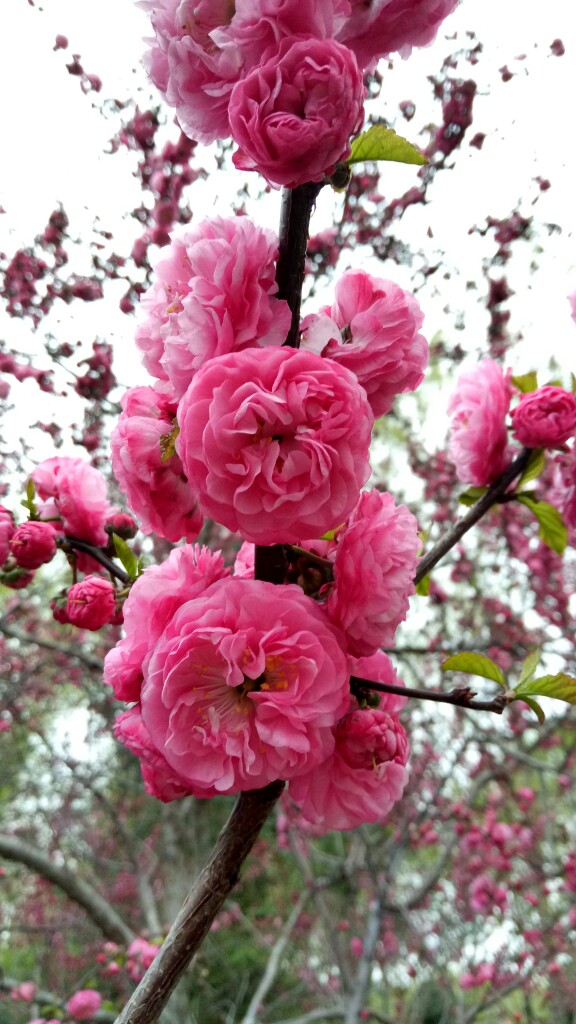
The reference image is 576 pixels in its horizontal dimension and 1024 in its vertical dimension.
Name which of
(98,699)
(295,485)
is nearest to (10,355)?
(295,485)

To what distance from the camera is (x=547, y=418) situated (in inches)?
48.9

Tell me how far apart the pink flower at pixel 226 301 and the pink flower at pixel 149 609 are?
0.22 m

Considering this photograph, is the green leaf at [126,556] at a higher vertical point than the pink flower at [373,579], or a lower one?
lower

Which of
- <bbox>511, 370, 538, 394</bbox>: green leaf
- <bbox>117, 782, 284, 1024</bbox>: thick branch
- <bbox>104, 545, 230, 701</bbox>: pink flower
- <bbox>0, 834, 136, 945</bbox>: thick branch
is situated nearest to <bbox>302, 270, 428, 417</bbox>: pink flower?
<bbox>104, 545, 230, 701</bbox>: pink flower

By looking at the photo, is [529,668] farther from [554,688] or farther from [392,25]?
[392,25]

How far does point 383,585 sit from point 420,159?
52cm

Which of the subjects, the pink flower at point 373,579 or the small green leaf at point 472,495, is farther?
the small green leaf at point 472,495

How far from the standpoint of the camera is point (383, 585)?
0.77 metres

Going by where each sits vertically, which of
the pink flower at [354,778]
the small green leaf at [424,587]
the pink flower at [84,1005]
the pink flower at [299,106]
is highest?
the pink flower at [299,106]

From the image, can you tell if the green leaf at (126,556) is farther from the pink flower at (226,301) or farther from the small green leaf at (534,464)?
the small green leaf at (534,464)

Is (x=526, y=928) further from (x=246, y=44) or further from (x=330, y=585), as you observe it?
(x=246, y=44)

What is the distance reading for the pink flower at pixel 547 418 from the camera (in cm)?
124

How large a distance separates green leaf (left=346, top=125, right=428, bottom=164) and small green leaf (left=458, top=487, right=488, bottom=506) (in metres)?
0.67

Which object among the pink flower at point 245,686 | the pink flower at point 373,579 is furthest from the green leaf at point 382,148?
the pink flower at point 245,686
